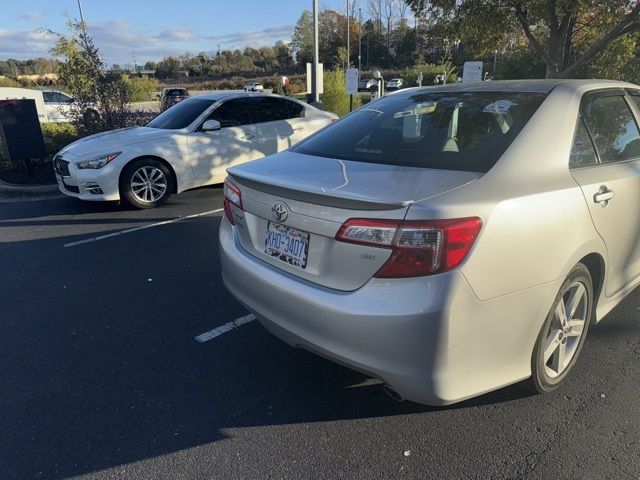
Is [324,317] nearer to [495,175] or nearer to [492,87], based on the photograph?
[495,175]

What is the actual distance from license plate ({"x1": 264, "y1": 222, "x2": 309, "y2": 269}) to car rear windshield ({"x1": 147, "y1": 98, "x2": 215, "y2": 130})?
216 inches

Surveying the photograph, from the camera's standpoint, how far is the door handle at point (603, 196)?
8.33 ft

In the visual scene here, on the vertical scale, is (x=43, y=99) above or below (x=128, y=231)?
above

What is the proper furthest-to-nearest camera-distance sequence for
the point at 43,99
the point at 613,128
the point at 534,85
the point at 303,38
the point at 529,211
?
the point at 303,38
the point at 43,99
the point at 613,128
the point at 534,85
the point at 529,211

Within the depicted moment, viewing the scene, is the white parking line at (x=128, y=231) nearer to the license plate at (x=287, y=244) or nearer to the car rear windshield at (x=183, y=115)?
the car rear windshield at (x=183, y=115)

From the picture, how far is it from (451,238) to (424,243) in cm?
11

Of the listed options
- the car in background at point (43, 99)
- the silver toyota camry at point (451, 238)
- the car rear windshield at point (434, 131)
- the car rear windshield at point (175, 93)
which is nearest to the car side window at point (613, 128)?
the silver toyota camry at point (451, 238)

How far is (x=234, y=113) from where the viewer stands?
25.3 feet

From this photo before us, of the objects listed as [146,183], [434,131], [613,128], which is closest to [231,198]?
[434,131]

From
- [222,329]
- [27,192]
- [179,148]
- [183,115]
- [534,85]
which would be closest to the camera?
[534,85]

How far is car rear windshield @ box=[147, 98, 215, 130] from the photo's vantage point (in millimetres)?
7471

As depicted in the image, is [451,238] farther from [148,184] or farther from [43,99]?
[43,99]

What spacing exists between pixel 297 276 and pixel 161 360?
4.43 ft

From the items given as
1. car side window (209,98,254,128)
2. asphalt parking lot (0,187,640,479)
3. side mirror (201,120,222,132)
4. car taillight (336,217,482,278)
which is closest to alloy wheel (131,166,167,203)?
side mirror (201,120,222,132)
